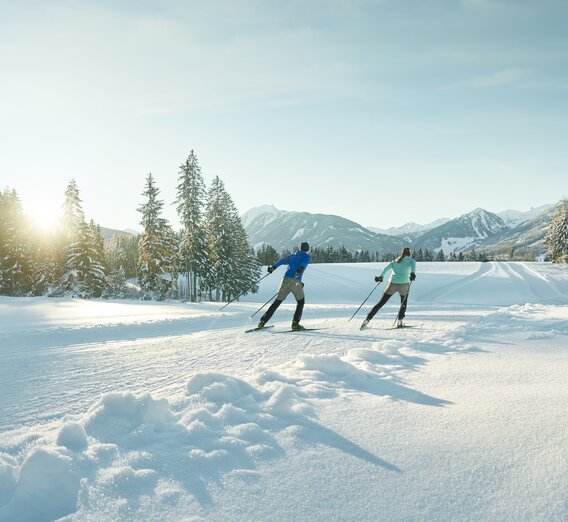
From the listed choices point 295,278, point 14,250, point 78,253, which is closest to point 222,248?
point 78,253

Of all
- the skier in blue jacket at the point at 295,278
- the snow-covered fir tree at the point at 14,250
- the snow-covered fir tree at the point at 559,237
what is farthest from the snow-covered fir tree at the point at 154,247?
the snow-covered fir tree at the point at 559,237

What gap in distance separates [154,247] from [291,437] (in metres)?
40.7

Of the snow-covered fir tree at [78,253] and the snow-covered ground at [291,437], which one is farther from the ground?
the snow-covered fir tree at [78,253]

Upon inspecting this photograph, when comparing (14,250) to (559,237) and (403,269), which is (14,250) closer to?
(403,269)

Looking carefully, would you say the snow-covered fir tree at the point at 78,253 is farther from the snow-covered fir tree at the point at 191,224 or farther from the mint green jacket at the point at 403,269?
the mint green jacket at the point at 403,269

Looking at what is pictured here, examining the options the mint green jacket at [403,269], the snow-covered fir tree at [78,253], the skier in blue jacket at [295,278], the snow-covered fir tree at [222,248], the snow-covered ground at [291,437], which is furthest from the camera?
the snow-covered fir tree at [222,248]

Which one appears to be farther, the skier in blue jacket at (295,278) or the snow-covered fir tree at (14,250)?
the snow-covered fir tree at (14,250)

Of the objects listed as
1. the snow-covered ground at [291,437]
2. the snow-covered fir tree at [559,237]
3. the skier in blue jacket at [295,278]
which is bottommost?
the snow-covered ground at [291,437]

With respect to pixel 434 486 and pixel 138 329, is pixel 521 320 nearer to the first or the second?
pixel 434 486

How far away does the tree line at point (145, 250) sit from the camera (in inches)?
1585

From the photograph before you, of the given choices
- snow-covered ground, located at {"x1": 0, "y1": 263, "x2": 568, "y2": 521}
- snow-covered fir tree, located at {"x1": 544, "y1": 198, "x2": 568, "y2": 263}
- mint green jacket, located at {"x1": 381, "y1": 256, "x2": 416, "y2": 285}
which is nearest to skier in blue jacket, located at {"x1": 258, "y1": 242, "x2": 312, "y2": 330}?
mint green jacket, located at {"x1": 381, "y1": 256, "x2": 416, "y2": 285}

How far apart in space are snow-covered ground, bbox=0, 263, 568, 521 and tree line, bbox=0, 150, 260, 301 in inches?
1333

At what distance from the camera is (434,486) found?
2576 millimetres

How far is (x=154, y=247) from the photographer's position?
136ft
